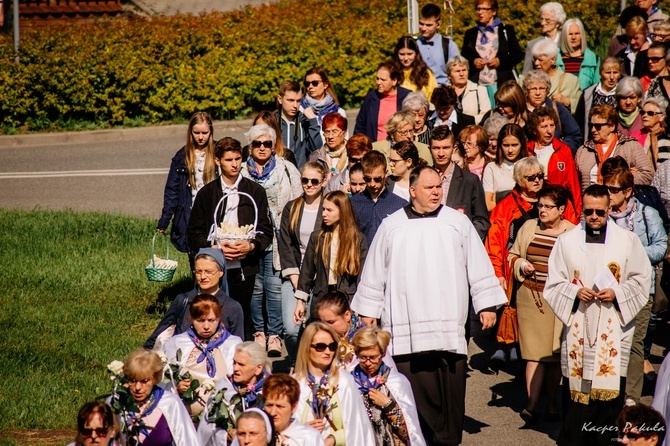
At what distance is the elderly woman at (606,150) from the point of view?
417 inches

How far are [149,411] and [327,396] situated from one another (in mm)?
1164

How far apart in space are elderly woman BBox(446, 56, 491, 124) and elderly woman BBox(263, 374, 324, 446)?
6.34m

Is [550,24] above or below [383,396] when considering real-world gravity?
above

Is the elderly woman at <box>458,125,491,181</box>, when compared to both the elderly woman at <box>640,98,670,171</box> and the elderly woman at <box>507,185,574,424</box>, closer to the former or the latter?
the elderly woman at <box>640,98,670,171</box>

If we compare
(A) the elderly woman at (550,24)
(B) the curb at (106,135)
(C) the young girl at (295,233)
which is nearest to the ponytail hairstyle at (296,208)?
(C) the young girl at (295,233)

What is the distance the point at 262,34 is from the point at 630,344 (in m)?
15.1

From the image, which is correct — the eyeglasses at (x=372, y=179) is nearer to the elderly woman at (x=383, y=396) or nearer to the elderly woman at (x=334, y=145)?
the elderly woman at (x=334, y=145)

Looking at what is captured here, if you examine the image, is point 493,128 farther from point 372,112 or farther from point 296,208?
point 296,208

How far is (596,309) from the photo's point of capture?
332 inches

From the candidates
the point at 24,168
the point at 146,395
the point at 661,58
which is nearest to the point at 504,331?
the point at 146,395

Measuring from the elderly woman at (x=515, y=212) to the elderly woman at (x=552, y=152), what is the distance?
0.66m

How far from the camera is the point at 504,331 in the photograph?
966 centimetres

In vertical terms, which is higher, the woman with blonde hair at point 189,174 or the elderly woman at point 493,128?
the elderly woman at point 493,128

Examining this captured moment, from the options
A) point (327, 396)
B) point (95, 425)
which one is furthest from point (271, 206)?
point (95, 425)
